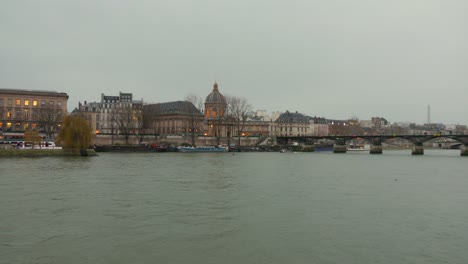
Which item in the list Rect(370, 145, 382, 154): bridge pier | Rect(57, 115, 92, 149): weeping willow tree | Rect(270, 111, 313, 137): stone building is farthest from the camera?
Rect(270, 111, 313, 137): stone building

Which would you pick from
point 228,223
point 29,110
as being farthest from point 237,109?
point 228,223

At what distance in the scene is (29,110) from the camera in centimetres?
11112

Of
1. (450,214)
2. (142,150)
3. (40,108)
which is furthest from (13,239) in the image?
(40,108)

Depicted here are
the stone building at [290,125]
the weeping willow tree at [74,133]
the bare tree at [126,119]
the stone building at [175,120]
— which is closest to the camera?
the weeping willow tree at [74,133]

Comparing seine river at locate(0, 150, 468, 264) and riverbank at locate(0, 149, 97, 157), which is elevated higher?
riverbank at locate(0, 149, 97, 157)

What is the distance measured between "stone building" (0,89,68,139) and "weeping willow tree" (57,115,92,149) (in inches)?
1490

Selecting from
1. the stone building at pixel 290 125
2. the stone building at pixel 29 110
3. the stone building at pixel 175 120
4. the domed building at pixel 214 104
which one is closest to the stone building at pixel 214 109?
the domed building at pixel 214 104

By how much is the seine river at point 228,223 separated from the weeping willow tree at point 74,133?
111 ft

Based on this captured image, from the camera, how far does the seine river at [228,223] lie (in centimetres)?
1481

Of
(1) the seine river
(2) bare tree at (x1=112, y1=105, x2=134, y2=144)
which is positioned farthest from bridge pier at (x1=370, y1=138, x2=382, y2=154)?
(1) the seine river

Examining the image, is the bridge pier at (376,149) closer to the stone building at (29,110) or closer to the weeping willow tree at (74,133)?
the weeping willow tree at (74,133)

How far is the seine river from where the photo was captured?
14812 mm

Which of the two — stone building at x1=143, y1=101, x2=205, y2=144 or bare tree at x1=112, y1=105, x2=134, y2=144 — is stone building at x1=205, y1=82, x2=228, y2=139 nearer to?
stone building at x1=143, y1=101, x2=205, y2=144

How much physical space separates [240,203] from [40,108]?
93095 mm
